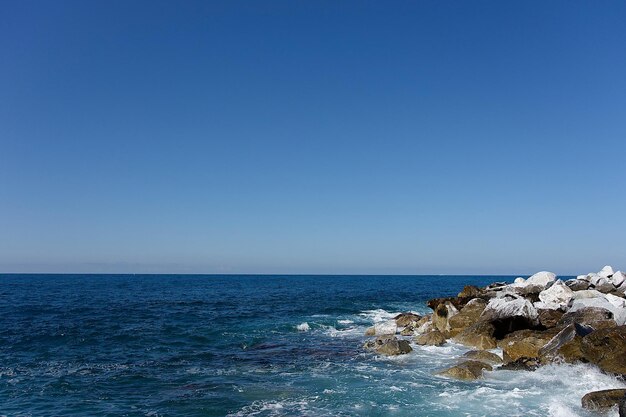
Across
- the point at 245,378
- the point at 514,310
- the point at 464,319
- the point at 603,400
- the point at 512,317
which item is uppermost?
the point at 514,310

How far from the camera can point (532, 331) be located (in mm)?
23500

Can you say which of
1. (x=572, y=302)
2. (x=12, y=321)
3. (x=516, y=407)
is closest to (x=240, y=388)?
(x=516, y=407)

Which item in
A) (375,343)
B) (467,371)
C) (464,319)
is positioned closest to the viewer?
(467,371)

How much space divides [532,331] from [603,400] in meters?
9.81

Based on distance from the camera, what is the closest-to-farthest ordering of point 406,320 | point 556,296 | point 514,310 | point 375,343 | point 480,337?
point 514,310
point 480,337
point 375,343
point 556,296
point 406,320

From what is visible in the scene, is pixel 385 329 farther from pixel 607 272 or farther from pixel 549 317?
pixel 607 272

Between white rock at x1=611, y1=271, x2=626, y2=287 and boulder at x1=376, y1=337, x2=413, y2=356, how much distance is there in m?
22.8

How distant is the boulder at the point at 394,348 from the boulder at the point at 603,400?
10689mm

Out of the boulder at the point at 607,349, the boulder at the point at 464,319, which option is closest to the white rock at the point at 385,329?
the boulder at the point at 464,319

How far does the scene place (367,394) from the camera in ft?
56.0

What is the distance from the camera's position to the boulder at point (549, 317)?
83.3 ft

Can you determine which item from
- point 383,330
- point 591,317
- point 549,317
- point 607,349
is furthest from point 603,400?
point 383,330

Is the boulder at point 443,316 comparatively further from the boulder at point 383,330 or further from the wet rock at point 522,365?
the wet rock at point 522,365

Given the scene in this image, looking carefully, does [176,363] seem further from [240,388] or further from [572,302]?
[572,302]
